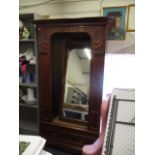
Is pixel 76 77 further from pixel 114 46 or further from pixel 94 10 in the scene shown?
pixel 94 10

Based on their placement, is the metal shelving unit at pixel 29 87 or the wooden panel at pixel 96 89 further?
the metal shelving unit at pixel 29 87

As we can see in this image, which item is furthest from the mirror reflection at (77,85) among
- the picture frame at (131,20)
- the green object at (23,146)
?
the green object at (23,146)

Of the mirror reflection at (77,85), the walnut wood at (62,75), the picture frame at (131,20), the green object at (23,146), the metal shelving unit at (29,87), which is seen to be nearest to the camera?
the green object at (23,146)

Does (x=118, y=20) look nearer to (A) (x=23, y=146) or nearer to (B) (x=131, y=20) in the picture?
(B) (x=131, y=20)

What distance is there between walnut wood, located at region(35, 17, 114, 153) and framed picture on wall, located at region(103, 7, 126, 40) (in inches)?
11.7

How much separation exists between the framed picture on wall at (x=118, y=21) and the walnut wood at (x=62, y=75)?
30cm

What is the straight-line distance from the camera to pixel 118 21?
2.11 metres

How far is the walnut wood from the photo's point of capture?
74.0 inches

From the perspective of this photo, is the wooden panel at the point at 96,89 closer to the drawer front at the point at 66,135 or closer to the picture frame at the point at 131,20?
the drawer front at the point at 66,135

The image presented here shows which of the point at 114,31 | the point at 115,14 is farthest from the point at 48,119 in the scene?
the point at 115,14

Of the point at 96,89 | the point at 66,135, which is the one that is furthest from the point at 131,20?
the point at 66,135

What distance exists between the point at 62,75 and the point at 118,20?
1037 millimetres

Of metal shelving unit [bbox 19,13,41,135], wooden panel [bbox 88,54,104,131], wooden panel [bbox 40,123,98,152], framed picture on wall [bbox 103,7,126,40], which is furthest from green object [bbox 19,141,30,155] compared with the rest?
framed picture on wall [bbox 103,7,126,40]

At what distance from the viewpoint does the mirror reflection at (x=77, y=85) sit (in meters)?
2.23
